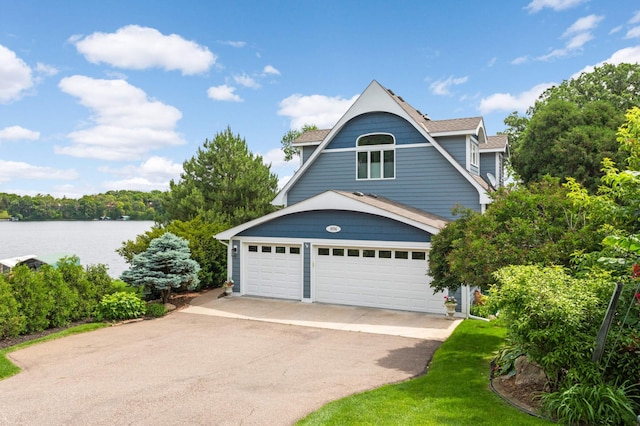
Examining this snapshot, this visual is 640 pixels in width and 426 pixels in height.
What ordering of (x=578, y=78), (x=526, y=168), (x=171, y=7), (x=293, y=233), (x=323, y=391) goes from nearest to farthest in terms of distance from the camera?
(x=323, y=391)
(x=293, y=233)
(x=171, y=7)
(x=526, y=168)
(x=578, y=78)

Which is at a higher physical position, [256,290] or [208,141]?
[208,141]

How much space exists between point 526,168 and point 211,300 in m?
18.1

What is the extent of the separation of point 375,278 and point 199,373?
7453mm

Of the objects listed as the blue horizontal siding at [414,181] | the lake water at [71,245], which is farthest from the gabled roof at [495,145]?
the lake water at [71,245]

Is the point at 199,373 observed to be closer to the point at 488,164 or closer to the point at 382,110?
the point at 382,110

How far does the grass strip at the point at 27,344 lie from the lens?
8.17 m

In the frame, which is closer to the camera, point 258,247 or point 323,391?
point 323,391

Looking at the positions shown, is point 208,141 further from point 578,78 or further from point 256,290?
point 578,78

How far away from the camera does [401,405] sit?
240 inches

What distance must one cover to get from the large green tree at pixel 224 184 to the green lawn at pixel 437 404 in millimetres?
15974

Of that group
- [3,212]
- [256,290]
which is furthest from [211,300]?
[3,212]

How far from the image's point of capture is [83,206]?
3922 cm

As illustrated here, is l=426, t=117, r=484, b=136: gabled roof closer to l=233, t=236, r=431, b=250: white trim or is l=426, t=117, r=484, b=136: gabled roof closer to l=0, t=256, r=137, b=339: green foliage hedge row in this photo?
l=233, t=236, r=431, b=250: white trim

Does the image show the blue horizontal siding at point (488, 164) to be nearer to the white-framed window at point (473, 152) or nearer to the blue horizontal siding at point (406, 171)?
the white-framed window at point (473, 152)
